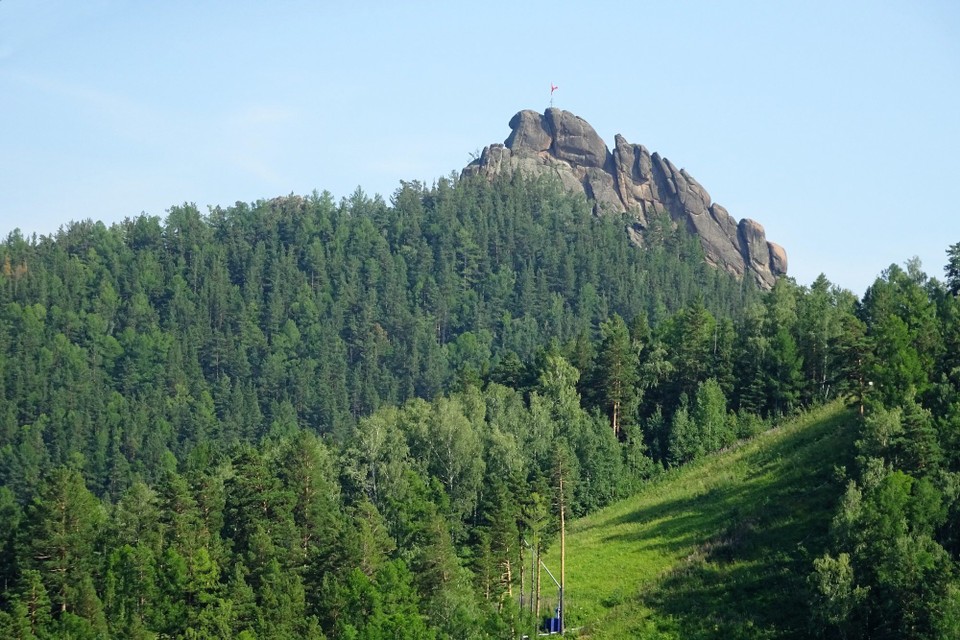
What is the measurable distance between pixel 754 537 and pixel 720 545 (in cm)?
211

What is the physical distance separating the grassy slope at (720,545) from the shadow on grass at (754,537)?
0.26 ft

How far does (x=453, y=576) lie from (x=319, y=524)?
53.1 ft

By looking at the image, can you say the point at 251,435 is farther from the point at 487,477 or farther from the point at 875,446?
the point at 875,446

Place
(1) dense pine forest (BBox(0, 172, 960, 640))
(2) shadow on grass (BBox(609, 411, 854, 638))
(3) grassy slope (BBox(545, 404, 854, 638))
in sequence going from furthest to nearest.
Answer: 1. (3) grassy slope (BBox(545, 404, 854, 638))
2. (2) shadow on grass (BBox(609, 411, 854, 638))
3. (1) dense pine forest (BBox(0, 172, 960, 640))

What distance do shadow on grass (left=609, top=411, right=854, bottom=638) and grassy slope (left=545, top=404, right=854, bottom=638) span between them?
79mm

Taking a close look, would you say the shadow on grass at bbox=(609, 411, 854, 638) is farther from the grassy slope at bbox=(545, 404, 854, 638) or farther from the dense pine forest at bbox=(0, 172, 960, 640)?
the dense pine forest at bbox=(0, 172, 960, 640)

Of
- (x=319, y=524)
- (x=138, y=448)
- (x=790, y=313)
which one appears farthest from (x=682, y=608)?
(x=138, y=448)

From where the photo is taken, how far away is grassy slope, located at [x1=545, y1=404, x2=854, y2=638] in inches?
2975

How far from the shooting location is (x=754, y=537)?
84.1 metres

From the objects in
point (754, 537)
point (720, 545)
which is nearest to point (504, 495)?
point (720, 545)

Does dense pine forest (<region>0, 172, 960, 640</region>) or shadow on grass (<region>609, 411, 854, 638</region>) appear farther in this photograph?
shadow on grass (<region>609, 411, 854, 638</region>)

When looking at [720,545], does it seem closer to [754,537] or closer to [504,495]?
[754,537]

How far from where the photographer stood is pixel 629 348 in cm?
12706

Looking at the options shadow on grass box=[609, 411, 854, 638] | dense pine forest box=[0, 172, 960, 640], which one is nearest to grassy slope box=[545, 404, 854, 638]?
shadow on grass box=[609, 411, 854, 638]
